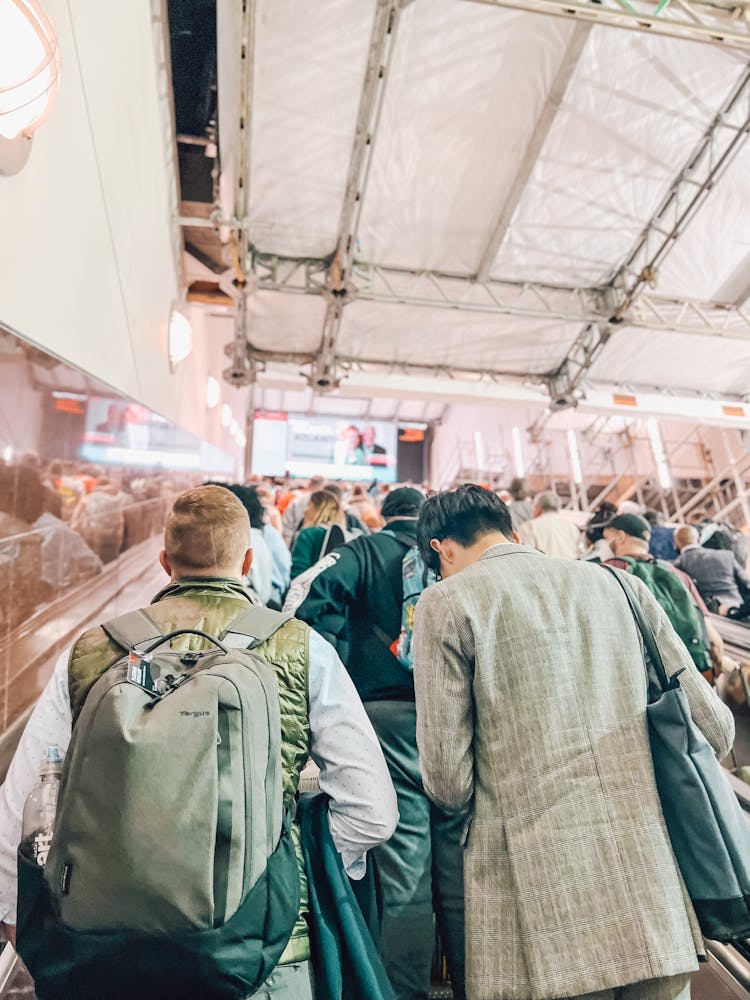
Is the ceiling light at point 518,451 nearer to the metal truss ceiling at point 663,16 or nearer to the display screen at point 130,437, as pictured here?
the display screen at point 130,437

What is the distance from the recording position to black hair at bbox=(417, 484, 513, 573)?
145 centimetres

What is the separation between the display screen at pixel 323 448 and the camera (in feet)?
53.5

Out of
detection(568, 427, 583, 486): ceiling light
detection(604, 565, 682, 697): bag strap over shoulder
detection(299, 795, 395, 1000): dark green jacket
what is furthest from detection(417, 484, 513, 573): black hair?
detection(568, 427, 583, 486): ceiling light

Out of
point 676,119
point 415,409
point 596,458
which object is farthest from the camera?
point 415,409

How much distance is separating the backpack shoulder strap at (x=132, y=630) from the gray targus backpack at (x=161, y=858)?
105 millimetres

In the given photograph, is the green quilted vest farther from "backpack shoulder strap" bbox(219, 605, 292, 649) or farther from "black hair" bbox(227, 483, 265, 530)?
"black hair" bbox(227, 483, 265, 530)

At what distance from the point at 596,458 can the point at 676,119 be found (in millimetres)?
10927

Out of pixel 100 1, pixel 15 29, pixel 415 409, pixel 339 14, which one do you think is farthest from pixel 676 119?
pixel 415 409

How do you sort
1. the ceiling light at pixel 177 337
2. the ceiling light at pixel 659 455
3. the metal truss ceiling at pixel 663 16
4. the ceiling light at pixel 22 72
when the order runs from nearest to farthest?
the ceiling light at pixel 22 72 → the metal truss ceiling at pixel 663 16 → the ceiling light at pixel 177 337 → the ceiling light at pixel 659 455

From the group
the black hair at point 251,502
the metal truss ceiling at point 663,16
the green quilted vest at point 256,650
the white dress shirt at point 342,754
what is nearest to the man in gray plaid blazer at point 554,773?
the white dress shirt at point 342,754

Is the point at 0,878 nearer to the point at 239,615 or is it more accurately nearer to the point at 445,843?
the point at 239,615

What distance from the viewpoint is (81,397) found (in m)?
2.33

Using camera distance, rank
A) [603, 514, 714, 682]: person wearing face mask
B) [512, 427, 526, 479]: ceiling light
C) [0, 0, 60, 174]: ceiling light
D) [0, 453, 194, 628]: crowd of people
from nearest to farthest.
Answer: [0, 0, 60, 174]: ceiling light → [0, 453, 194, 628]: crowd of people → [603, 514, 714, 682]: person wearing face mask → [512, 427, 526, 479]: ceiling light

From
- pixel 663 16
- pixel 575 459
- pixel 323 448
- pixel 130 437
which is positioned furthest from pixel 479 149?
pixel 323 448
